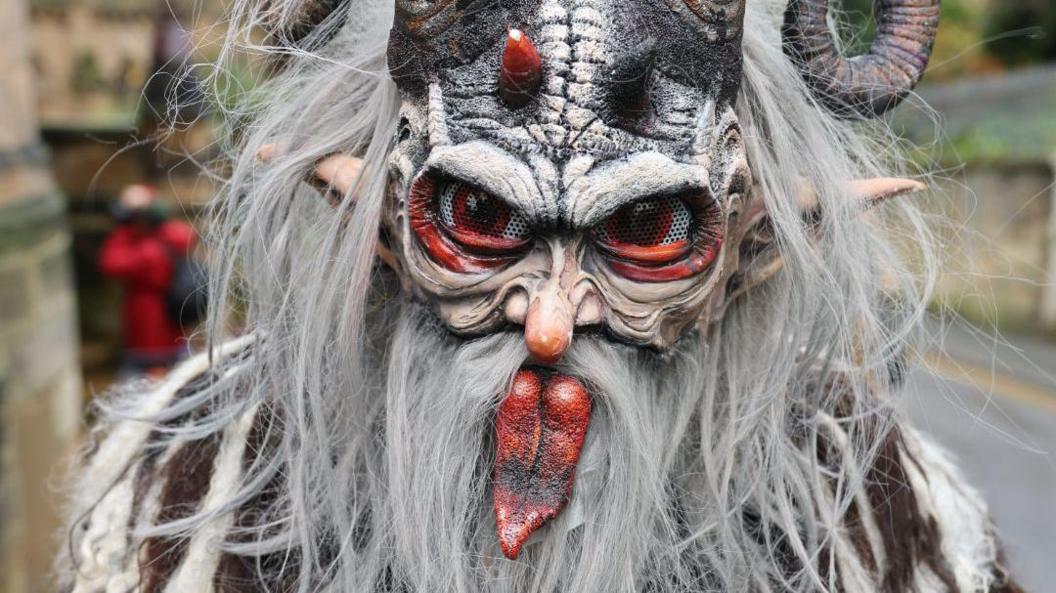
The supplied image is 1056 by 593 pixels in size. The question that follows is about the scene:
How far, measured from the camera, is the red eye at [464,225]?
122 cm

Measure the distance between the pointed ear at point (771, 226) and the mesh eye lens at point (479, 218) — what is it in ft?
1.14

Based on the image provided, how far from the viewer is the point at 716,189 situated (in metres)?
1.23

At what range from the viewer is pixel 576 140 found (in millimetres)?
1181

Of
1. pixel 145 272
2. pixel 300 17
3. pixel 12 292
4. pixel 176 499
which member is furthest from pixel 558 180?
pixel 145 272

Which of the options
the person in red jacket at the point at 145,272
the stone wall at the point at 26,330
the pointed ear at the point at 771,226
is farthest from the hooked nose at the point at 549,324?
the person in red jacket at the point at 145,272

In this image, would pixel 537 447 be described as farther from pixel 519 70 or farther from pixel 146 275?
pixel 146 275

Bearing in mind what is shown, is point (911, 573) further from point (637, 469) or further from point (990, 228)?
point (990, 228)

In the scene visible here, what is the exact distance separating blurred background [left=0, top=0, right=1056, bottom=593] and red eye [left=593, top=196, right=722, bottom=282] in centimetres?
51

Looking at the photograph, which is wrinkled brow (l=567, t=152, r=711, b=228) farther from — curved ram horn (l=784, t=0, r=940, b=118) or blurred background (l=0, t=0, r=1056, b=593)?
blurred background (l=0, t=0, r=1056, b=593)

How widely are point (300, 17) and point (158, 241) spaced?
4129mm

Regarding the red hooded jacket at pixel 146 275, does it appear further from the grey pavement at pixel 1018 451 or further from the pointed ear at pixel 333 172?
the pointed ear at pixel 333 172

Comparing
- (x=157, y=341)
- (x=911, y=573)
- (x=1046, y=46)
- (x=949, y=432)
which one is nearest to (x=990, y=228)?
(x=949, y=432)

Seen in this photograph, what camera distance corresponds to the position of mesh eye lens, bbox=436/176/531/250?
48.0 inches

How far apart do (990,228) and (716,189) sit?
8.69m
